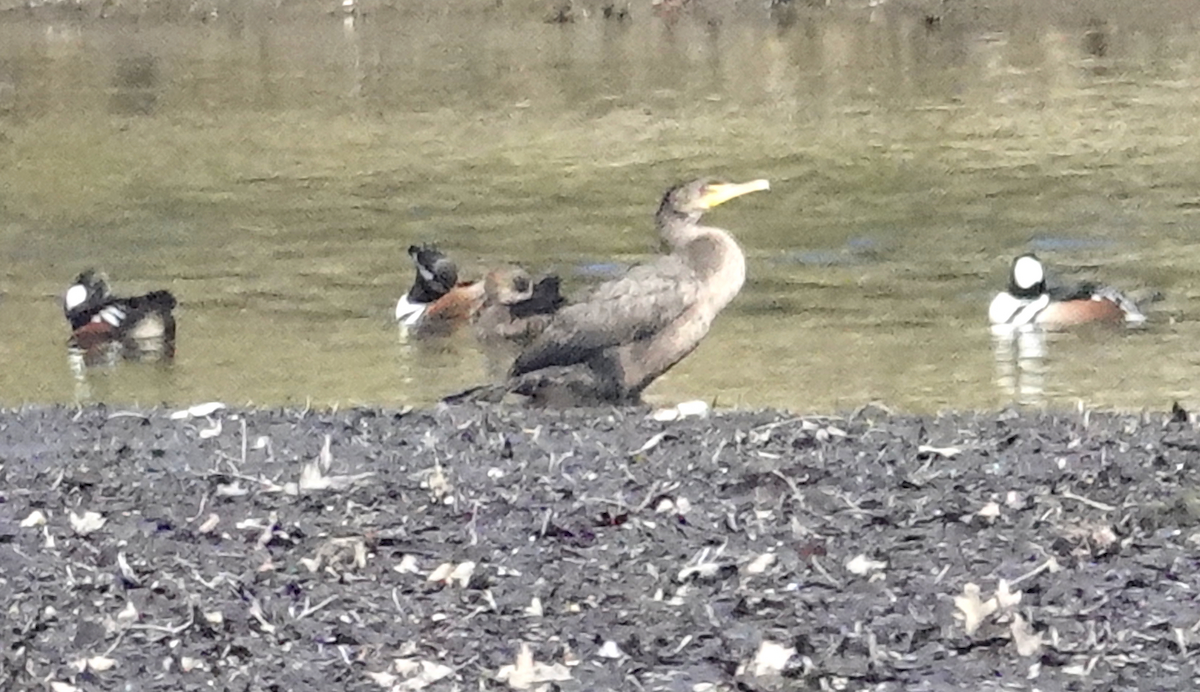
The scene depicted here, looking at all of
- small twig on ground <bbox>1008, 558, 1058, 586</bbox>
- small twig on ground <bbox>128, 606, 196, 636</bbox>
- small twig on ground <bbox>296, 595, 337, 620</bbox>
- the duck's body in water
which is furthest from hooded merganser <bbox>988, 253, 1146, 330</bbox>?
small twig on ground <bbox>128, 606, 196, 636</bbox>

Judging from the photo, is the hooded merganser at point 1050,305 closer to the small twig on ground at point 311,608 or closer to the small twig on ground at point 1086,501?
the small twig on ground at point 1086,501

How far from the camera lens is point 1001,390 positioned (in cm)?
869

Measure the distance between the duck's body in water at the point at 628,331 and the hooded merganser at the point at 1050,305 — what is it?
8.78ft

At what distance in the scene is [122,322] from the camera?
10.3 metres


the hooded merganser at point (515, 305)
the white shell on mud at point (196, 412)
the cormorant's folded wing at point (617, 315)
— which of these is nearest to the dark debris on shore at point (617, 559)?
the white shell on mud at point (196, 412)

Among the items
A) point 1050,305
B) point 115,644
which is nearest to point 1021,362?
point 1050,305

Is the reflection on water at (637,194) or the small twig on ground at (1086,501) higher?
the small twig on ground at (1086,501)

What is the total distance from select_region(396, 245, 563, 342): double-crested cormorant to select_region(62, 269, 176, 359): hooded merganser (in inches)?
53.8

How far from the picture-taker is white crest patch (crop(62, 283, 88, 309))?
1077 centimetres

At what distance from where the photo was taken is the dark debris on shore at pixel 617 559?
12.3 ft

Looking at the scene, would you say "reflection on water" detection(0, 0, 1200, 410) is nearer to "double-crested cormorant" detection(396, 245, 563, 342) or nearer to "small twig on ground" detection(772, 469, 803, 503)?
"double-crested cormorant" detection(396, 245, 563, 342)

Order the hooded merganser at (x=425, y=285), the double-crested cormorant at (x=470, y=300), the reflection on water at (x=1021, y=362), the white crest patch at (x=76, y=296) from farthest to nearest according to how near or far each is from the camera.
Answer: the hooded merganser at (x=425, y=285)
the white crest patch at (x=76, y=296)
the double-crested cormorant at (x=470, y=300)
the reflection on water at (x=1021, y=362)

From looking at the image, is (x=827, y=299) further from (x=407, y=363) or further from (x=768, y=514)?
(x=768, y=514)

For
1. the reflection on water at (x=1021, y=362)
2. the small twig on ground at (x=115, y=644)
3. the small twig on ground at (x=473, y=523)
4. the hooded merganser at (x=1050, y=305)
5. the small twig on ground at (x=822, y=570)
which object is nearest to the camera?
the small twig on ground at (x=115, y=644)
